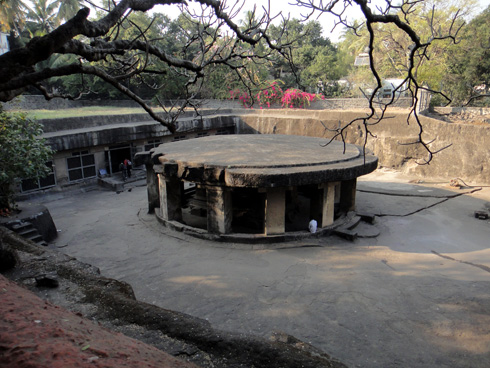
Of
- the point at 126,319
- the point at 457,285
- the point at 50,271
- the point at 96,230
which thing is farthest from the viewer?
the point at 96,230

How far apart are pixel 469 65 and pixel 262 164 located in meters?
20.2

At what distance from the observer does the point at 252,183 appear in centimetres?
723

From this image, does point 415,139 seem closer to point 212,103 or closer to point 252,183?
point 252,183

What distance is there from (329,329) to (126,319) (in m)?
2.95

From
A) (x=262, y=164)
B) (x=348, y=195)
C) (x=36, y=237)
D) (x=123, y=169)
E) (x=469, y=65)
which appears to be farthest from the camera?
(x=469, y=65)

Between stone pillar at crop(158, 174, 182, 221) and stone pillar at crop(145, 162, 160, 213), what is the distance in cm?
97

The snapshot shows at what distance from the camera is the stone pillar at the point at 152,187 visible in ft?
32.4

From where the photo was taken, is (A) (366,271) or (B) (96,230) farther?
(B) (96,230)

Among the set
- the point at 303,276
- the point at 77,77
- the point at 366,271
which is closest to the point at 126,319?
the point at 303,276

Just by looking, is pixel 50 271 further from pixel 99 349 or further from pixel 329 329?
pixel 329 329

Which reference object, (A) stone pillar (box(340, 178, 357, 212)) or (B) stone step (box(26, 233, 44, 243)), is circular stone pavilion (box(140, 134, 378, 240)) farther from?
(B) stone step (box(26, 233, 44, 243))

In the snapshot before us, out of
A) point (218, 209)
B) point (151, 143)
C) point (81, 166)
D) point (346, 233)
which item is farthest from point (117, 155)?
point (346, 233)

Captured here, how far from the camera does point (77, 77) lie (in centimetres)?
2503

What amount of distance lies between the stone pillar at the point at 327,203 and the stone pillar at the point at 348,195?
125 cm
